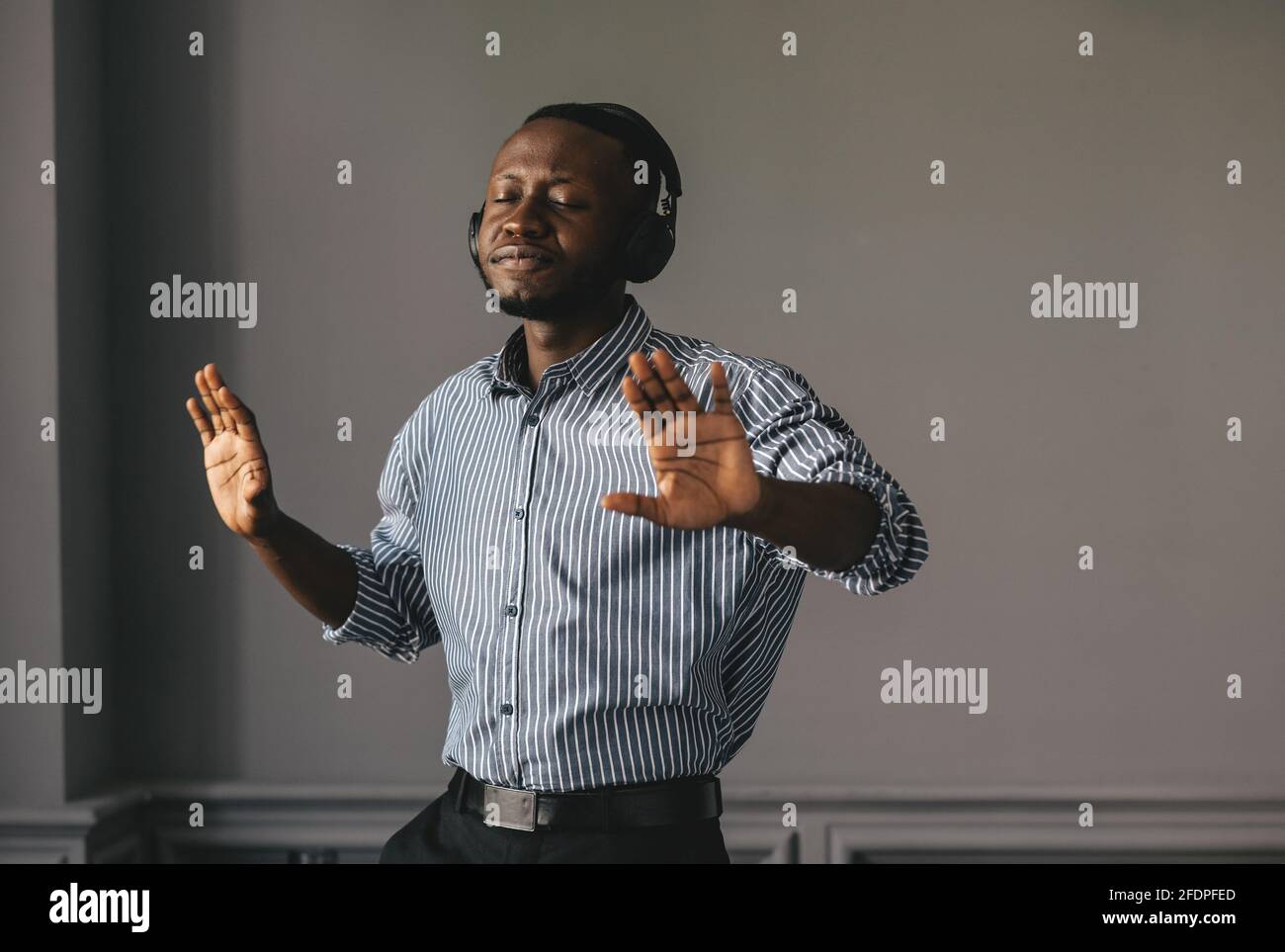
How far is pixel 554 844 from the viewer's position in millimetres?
1059

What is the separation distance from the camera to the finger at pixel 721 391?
2.93 ft

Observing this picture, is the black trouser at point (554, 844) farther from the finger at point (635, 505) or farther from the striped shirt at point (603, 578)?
the finger at point (635, 505)

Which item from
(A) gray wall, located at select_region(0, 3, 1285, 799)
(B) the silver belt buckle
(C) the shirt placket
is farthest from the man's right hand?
(A) gray wall, located at select_region(0, 3, 1285, 799)

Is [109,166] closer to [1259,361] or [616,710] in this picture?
[616,710]

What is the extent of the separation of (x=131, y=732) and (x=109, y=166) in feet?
3.42

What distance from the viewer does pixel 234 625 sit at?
2047mm

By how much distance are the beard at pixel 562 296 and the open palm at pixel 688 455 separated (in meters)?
0.26

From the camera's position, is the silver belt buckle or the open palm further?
the silver belt buckle

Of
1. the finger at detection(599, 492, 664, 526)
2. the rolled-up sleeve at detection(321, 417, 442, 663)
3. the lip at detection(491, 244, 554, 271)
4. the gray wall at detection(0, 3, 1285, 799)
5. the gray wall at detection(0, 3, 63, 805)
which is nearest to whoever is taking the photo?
the finger at detection(599, 492, 664, 526)

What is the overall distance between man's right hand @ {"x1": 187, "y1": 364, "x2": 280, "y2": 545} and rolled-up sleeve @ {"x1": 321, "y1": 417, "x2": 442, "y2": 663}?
0.14 metres

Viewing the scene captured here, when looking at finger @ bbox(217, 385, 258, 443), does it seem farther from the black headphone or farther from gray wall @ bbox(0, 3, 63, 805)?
gray wall @ bbox(0, 3, 63, 805)

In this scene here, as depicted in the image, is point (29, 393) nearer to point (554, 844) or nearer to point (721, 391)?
point (554, 844)

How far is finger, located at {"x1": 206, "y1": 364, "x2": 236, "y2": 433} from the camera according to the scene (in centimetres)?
109
